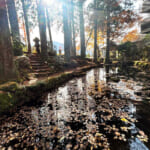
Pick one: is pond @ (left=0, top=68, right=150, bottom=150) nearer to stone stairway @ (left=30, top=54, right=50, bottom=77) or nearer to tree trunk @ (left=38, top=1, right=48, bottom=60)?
stone stairway @ (left=30, top=54, right=50, bottom=77)

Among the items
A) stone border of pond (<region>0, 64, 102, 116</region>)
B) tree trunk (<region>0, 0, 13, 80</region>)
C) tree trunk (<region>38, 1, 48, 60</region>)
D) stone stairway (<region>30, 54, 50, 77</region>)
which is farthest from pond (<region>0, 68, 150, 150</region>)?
tree trunk (<region>38, 1, 48, 60</region>)

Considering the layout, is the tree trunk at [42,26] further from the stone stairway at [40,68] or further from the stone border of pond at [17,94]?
the stone border of pond at [17,94]

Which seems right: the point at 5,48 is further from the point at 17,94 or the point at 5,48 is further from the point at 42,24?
the point at 42,24

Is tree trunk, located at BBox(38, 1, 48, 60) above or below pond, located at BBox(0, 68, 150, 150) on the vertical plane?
above

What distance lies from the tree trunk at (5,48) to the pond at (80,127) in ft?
5.68

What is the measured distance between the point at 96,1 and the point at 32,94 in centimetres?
1893

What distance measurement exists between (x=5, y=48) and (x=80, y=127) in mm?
4168

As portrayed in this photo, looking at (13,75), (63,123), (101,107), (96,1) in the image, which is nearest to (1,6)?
(13,75)

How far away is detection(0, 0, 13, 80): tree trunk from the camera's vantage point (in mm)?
3856

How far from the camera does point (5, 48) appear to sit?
13.2 ft

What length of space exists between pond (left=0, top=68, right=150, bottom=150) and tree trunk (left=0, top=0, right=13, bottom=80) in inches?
68.2

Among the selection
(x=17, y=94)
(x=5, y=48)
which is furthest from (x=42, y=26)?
(x=17, y=94)

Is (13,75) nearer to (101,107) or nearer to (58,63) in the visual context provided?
(101,107)

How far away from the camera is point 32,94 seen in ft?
14.8
